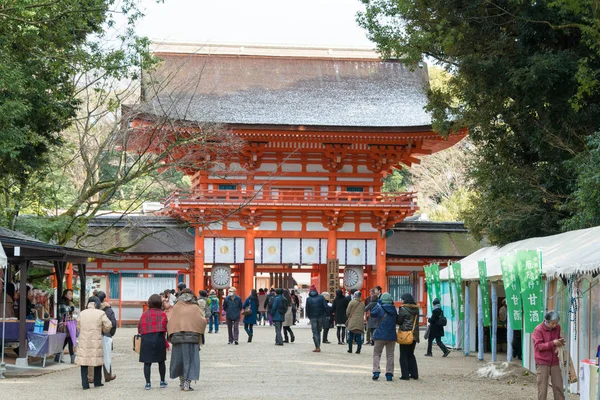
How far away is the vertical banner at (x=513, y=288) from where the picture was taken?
1412cm

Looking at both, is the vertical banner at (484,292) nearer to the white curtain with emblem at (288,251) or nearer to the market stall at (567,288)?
the market stall at (567,288)

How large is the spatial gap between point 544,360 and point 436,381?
3.55 m

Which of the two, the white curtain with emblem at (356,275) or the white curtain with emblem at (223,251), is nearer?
the white curtain with emblem at (223,251)

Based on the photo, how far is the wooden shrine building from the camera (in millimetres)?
32500

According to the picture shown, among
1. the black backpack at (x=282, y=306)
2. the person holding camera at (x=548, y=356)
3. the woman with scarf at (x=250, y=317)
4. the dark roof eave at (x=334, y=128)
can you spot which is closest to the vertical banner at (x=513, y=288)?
the person holding camera at (x=548, y=356)

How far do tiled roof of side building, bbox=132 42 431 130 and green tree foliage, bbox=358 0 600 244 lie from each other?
10.5 meters

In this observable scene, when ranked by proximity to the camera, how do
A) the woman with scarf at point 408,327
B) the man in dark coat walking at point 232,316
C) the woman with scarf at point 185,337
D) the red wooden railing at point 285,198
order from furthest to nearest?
the red wooden railing at point 285,198
the man in dark coat walking at point 232,316
the woman with scarf at point 408,327
the woman with scarf at point 185,337

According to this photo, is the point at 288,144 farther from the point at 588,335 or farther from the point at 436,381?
the point at 588,335

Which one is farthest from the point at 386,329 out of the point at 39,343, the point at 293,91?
the point at 293,91

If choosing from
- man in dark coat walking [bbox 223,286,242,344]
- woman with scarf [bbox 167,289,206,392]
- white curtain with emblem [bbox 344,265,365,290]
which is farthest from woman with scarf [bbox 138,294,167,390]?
white curtain with emblem [bbox 344,265,365,290]

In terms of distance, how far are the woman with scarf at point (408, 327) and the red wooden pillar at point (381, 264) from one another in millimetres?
18629

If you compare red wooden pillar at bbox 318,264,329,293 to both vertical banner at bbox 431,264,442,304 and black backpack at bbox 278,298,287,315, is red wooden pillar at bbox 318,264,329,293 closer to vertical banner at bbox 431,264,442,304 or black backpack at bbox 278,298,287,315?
vertical banner at bbox 431,264,442,304

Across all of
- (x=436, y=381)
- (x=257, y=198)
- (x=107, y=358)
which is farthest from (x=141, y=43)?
(x=257, y=198)

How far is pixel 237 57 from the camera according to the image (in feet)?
123
